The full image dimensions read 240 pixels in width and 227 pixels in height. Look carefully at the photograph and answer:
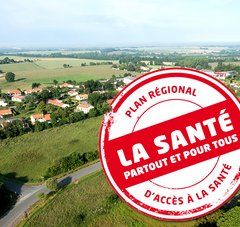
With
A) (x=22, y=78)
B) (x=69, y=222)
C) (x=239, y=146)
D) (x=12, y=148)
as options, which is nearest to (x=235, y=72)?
(x=22, y=78)

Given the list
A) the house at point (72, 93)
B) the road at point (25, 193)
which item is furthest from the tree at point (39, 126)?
the house at point (72, 93)

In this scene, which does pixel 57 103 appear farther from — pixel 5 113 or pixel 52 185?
pixel 52 185

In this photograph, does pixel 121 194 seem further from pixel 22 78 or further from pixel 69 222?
pixel 22 78

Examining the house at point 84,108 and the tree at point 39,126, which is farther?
the house at point 84,108

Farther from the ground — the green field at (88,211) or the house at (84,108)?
the green field at (88,211)

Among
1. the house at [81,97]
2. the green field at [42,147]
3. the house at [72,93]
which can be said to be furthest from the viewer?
the house at [72,93]

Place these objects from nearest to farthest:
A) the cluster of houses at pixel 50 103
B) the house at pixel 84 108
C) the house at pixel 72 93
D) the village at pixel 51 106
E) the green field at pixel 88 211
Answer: the green field at pixel 88 211, the village at pixel 51 106, the cluster of houses at pixel 50 103, the house at pixel 84 108, the house at pixel 72 93

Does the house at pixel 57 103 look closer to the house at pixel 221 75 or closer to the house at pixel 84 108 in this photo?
the house at pixel 84 108
